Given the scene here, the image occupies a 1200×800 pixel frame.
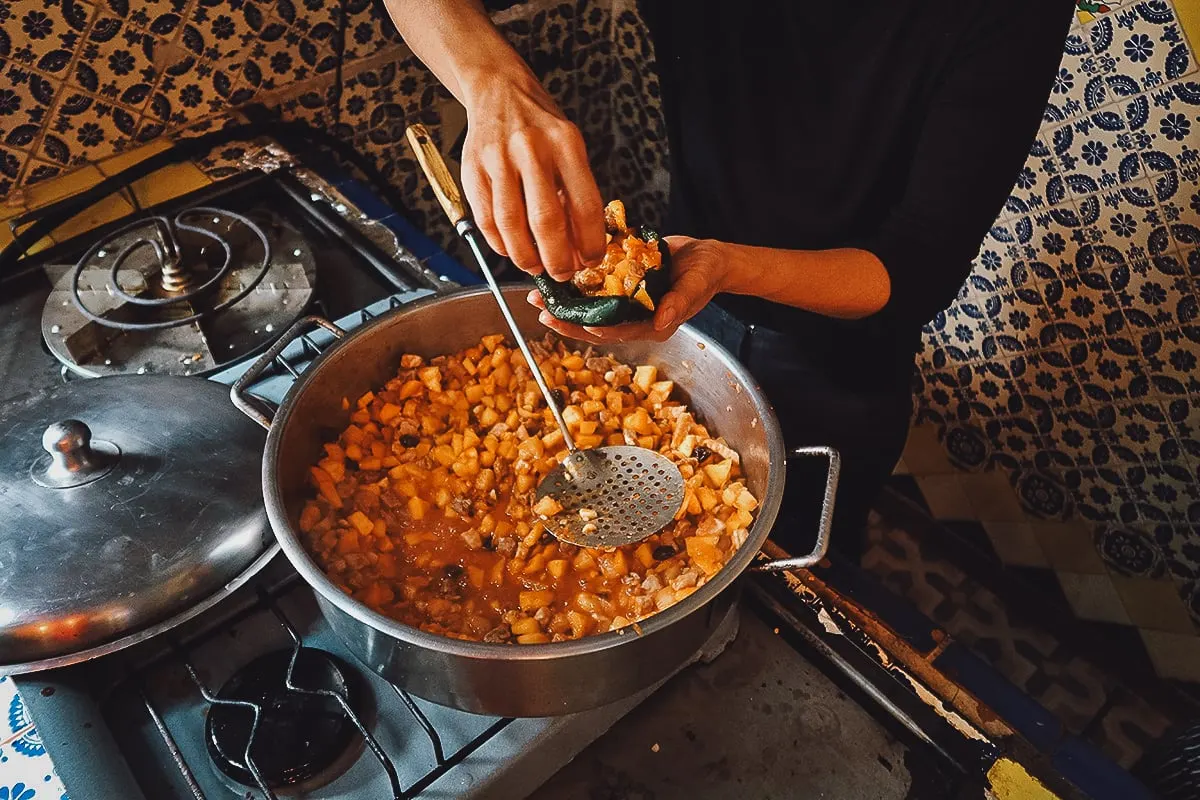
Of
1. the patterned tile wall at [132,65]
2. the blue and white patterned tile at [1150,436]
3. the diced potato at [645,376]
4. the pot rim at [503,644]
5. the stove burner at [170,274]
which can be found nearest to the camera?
the pot rim at [503,644]

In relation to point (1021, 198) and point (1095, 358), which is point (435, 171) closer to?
point (1021, 198)

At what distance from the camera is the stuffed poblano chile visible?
106 centimetres

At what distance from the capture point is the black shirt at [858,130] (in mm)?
1232

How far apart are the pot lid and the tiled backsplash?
0.86m

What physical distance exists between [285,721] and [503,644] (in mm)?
347

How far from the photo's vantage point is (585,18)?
257 centimetres

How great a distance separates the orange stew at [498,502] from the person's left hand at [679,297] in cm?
25

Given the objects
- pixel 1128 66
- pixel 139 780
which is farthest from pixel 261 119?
pixel 1128 66

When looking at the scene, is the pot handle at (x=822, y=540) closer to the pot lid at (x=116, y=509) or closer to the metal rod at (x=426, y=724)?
the metal rod at (x=426, y=724)

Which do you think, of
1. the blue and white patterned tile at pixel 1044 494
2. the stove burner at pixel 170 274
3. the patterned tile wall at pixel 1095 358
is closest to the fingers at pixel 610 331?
the stove burner at pixel 170 274

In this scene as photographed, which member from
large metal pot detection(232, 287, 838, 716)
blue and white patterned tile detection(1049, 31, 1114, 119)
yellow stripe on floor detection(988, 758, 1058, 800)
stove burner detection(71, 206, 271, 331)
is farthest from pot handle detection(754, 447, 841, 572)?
blue and white patterned tile detection(1049, 31, 1114, 119)

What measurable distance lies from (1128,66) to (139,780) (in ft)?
7.13

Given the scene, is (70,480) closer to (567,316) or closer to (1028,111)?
(567,316)

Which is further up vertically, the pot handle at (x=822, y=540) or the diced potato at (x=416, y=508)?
the pot handle at (x=822, y=540)
